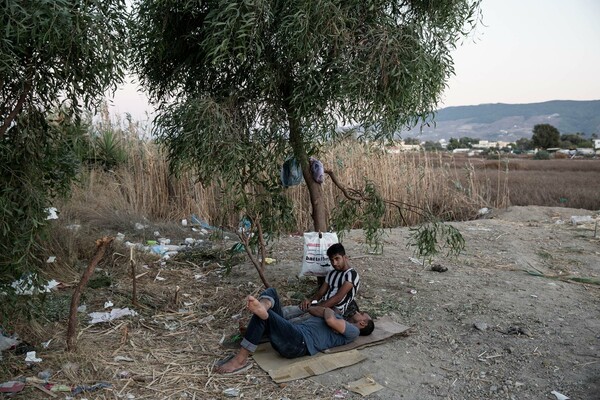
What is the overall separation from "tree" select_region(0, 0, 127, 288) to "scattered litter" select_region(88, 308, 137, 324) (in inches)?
45.0

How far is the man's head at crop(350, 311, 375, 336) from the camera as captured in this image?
Result: 169 inches

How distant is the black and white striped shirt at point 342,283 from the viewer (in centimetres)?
446

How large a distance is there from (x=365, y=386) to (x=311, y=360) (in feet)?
1.51

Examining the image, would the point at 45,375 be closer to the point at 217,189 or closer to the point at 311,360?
the point at 311,360

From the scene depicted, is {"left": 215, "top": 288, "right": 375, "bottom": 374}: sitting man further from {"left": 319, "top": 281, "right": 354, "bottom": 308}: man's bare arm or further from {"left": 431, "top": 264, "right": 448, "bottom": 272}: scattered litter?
{"left": 431, "top": 264, "right": 448, "bottom": 272}: scattered litter

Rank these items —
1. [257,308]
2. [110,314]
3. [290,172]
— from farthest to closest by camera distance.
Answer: [290,172], [110,314], [257,308]

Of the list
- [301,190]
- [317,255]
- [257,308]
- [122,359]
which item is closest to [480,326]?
[317,255]

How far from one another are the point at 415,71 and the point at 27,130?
8.65ft

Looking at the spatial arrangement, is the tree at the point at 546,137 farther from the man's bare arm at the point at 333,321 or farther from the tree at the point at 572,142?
the man's bare arm at the point at 333,321

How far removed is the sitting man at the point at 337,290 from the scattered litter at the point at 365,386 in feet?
2.49

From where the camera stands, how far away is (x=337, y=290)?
4.50 metres

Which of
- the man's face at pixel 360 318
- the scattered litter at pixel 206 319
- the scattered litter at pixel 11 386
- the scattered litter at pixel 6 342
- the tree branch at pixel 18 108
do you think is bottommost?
the scattered litter at pixel 206 319

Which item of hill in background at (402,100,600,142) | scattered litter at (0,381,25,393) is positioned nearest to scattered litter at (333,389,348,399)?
scattered litter at (0,381,25,393)

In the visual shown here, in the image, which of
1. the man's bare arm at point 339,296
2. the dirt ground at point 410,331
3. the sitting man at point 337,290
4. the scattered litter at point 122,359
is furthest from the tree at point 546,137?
the scattered litter at point 122,359
